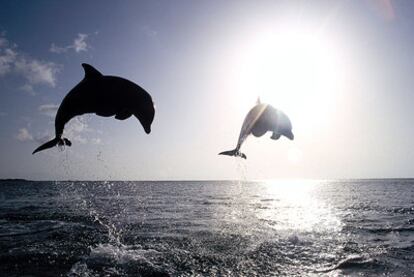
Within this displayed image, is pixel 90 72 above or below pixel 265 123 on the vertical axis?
above

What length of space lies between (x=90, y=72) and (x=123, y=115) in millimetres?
1239

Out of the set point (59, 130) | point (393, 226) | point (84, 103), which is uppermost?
point (84, 103)

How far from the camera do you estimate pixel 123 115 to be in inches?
268

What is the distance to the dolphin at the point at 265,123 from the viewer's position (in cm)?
763

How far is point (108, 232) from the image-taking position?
55.5ft

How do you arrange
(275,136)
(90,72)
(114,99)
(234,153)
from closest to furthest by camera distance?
(114,99)
(90,72)
(275,136)
(234,153)

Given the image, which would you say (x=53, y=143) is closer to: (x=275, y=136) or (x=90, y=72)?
(x=90, y=72)

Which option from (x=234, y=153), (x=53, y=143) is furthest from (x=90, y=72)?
(x=234, y=153)

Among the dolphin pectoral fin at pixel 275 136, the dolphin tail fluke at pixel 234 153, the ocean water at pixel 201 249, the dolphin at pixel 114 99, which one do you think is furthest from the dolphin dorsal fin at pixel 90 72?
the ocean water at pixel 201 249

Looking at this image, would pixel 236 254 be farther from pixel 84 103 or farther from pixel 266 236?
pixel 84 103

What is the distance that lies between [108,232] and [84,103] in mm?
11407

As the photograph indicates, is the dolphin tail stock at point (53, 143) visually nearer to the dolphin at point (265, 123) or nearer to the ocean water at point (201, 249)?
the dolphin at point (265, 123)

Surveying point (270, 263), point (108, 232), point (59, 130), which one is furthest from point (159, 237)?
point (59, 130)

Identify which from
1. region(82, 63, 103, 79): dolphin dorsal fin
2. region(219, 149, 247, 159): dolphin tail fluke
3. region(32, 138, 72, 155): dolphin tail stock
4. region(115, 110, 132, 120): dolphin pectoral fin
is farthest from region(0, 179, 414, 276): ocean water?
region(82, 63, 103, 79): dolphin dorsal fin
